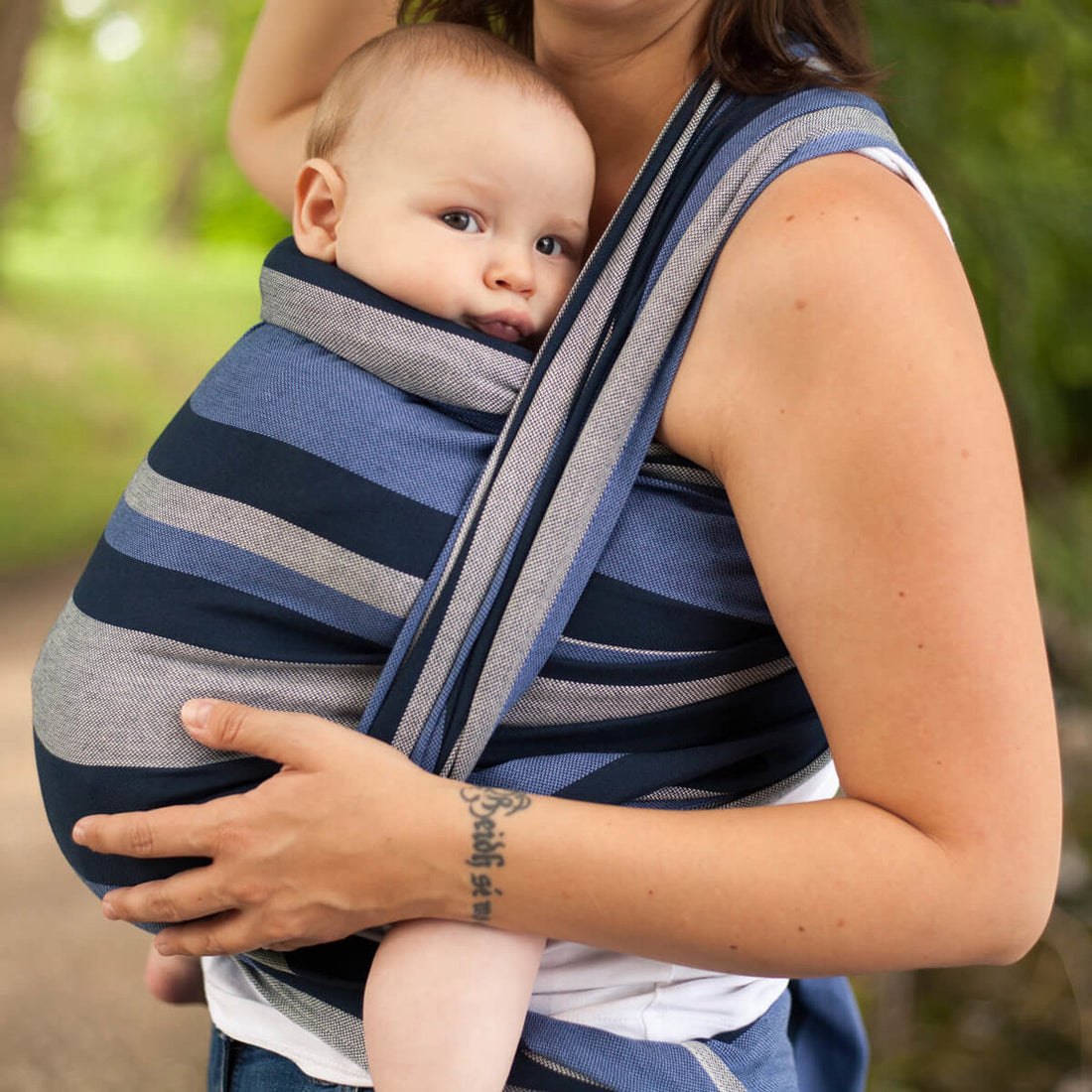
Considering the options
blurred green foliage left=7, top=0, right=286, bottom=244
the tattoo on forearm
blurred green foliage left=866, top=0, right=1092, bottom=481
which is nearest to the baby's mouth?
the tattoo on forearm

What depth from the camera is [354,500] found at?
906 mm

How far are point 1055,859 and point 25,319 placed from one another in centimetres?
708

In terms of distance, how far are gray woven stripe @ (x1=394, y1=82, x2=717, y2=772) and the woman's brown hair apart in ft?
0.40

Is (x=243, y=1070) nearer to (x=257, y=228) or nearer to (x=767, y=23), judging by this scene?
(x=767, y=23)

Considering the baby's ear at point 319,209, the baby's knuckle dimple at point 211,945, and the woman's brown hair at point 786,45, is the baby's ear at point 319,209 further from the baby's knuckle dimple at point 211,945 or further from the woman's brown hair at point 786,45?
the baby's knuckle dimple at point 211,945

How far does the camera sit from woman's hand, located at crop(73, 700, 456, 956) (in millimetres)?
852

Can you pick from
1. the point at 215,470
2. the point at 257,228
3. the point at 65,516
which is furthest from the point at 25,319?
the point at 215,470

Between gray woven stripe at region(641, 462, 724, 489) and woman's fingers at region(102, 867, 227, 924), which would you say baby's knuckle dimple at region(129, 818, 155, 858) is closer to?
woman's fingers at region(102, 867, 227, 924)

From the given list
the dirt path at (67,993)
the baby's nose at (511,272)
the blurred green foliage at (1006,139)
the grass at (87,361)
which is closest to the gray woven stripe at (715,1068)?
the baby's nose at (511,272)

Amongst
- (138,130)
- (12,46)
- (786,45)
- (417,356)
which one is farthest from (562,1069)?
(138,130)

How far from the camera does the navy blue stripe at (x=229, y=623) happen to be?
0.93m

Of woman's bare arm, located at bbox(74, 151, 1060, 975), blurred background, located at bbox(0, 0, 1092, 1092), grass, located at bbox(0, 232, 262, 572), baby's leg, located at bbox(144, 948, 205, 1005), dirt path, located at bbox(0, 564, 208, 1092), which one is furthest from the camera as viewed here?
grass, located at bbox(0, 232, 262, 572)

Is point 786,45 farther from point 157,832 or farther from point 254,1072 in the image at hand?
point 254,1072

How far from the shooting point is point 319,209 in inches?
43.8
